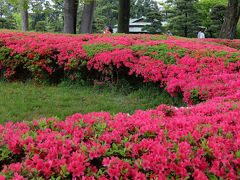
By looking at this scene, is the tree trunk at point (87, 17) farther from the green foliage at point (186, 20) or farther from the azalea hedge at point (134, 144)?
the green foliage at point (186, 20)

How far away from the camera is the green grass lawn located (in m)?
4.41

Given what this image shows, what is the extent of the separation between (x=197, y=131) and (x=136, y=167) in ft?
2.15

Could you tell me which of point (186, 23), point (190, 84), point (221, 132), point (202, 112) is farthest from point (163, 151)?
point (186, 23)

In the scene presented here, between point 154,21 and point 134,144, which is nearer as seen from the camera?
point 134,144

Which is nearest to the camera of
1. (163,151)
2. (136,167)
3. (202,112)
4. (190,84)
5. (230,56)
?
(136,167)

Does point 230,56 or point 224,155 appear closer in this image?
point 224,155

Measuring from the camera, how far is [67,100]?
5.24 meters

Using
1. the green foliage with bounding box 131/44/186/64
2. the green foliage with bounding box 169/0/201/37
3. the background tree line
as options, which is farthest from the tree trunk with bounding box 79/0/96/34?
the green foliage with bounding box 169/0/201/37

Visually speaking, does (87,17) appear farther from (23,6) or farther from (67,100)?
(67,100)

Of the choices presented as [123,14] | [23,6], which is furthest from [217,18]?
[23,6]

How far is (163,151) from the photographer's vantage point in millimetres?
1545

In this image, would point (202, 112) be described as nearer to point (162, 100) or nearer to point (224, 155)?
point (224, 155)

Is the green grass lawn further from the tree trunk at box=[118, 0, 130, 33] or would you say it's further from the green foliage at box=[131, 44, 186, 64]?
the tree trunk at box=[118, 0, 130, 33]

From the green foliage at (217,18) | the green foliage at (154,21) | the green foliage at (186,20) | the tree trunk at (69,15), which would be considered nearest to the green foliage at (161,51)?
the tree trunk at (69,15)
